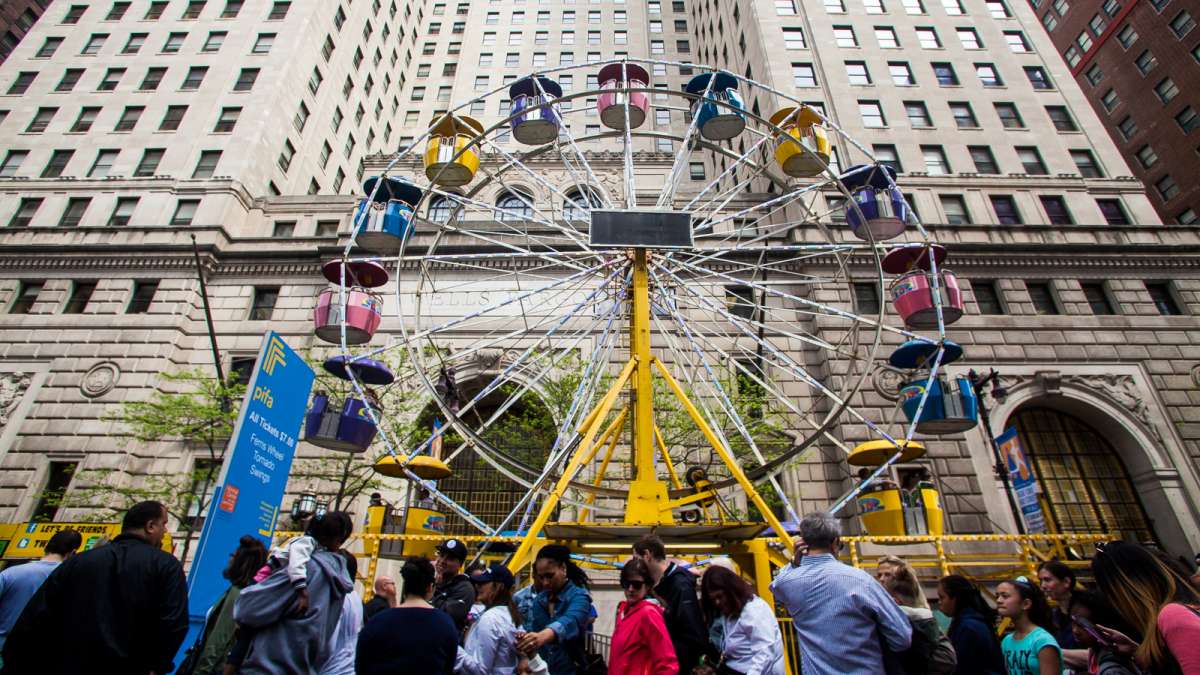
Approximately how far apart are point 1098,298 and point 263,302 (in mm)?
37291

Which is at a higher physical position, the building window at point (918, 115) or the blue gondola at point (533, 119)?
the building window at point (918, 115)

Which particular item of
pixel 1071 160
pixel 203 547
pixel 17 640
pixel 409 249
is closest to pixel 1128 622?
pixel 17 640

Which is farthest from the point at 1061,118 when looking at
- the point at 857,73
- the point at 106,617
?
the point at 106,617

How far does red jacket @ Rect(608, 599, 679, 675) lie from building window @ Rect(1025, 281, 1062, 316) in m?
26.7

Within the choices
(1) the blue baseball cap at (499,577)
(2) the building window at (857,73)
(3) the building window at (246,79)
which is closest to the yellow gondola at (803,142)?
(1) the blue baseball cap at (499,577)

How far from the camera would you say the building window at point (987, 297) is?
24.6m

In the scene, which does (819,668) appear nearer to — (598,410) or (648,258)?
(598,410)

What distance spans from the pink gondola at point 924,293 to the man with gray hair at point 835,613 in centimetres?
867

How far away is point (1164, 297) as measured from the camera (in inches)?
991

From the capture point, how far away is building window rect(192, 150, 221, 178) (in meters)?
29.8

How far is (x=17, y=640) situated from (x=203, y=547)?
3391 mm

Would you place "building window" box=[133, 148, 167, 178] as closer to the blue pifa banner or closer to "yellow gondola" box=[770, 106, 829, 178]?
the blue pifa banner

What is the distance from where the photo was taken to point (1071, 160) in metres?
28.3

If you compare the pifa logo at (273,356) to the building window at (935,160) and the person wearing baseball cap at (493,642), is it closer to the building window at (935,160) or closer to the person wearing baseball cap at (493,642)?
the person wearing baseball cap at (493,642)
